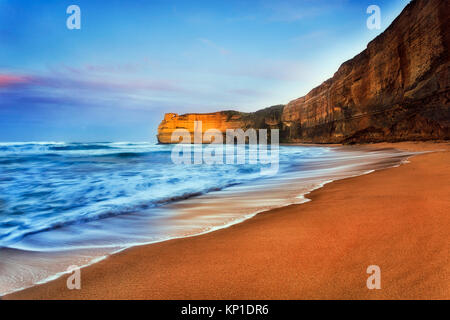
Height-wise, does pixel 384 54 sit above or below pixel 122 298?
above

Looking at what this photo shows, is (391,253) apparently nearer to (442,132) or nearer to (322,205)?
(322,205)

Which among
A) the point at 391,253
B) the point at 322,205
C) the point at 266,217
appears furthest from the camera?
the point at 322,205

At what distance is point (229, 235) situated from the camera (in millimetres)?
1786

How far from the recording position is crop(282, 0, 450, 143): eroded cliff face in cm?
945

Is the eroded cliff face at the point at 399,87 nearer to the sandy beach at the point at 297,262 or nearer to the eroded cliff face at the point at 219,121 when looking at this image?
the sandy beach at the point at 297,262

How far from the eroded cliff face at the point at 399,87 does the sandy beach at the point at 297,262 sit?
36.2 feet

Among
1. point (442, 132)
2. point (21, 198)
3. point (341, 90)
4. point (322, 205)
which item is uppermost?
point (341, 90)

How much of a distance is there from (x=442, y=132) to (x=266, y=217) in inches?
453

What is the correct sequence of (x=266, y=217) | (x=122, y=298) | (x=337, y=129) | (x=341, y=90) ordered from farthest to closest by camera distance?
(x=337, y=129), (x=341, y=90), (x=266, y=217), (x=122, y=298)

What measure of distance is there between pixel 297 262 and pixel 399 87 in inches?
592

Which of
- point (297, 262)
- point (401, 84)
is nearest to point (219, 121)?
point (401, 84)

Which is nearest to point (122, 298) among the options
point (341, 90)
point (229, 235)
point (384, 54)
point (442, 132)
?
point (229, 235)

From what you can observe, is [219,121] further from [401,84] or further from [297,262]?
[297,262]
